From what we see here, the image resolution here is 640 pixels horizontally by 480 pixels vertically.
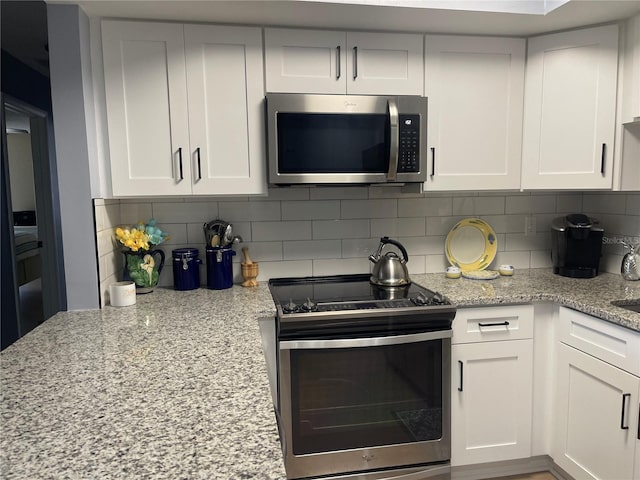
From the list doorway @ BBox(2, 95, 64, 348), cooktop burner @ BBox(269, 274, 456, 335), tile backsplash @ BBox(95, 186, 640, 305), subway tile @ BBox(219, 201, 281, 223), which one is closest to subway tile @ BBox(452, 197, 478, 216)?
tile backsplash @ BBox(95, 186, 640, 305)

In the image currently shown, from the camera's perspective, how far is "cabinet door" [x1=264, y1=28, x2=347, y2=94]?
6.52 ft

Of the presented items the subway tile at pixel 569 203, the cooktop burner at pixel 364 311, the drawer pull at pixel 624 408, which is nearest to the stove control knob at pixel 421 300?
the cooktop burner at pixel 364 311

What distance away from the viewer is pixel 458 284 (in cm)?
224

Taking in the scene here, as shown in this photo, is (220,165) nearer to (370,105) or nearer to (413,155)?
(370,105)

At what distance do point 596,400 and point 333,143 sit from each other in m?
1.53

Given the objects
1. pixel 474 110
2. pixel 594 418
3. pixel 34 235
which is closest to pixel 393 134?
pixel 474 110

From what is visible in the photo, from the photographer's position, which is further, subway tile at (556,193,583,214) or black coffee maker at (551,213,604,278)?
subway tile at (556,193,583,214)

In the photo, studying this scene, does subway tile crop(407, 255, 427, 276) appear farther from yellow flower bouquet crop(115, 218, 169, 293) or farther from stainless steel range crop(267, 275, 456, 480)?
yellow flower bouquet crop(115, 218, 169, 293)

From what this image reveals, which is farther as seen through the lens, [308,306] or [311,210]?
[311,210]

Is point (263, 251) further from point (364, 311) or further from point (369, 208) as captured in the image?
point (364, 311)

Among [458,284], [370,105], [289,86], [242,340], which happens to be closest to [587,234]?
[458,284]

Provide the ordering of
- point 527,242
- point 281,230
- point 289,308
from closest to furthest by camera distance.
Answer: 1. point 289,308
2. point 281,230
3. point 527,242

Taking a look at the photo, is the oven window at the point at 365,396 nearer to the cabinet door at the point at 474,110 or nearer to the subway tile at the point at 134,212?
the cabinet door at the point at 474,110

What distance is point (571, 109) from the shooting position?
214 centimetres
